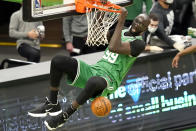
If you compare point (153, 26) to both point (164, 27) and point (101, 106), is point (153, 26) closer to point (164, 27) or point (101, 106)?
point (164, 27)

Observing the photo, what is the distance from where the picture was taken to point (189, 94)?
36.9 ft

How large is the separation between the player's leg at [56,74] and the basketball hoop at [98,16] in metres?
0.45

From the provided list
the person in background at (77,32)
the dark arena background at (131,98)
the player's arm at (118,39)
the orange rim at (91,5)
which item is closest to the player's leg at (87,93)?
the player's arm at (118,39)

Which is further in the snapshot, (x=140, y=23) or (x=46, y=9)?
(x=46, y=9)

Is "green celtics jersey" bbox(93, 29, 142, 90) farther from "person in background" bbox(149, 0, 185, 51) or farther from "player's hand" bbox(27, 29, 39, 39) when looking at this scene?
"player's hand" bbox(27, 29, 39, 39)

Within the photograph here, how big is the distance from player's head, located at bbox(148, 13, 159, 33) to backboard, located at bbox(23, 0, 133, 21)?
2438mm

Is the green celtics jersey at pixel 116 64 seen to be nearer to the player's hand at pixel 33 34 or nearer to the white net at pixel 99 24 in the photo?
the white net at pixel 99 24

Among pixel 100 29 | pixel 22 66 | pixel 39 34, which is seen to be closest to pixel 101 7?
pixel 100 29

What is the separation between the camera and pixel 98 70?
8.64m

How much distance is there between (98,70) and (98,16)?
796 mm

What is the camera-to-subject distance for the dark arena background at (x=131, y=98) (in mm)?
9953

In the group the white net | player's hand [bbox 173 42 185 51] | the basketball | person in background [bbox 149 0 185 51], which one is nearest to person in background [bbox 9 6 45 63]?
person in background [bbox 149 0 185 51]

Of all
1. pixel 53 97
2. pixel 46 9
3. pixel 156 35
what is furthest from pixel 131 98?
pixel 46 9

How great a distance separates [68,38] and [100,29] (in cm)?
338
